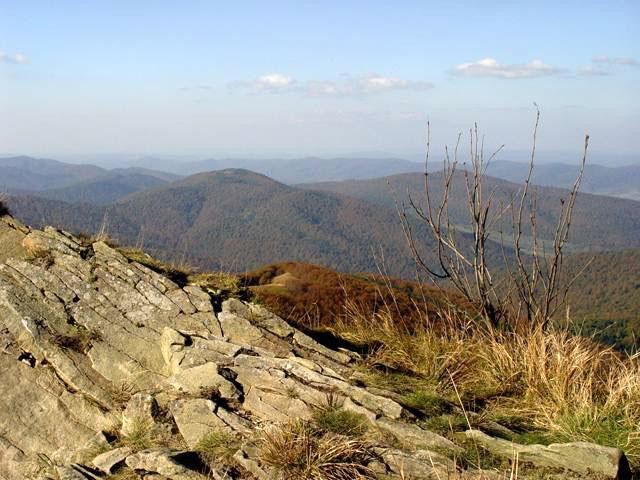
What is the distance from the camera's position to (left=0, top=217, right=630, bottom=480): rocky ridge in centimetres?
496

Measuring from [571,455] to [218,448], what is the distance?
10.8ft

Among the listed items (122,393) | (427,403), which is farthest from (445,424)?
(122,393)

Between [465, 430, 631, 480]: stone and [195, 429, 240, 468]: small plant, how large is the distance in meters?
2.35

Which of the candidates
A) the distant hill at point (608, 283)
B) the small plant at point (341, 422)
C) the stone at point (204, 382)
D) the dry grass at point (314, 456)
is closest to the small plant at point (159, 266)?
the stone at point (204, 382)

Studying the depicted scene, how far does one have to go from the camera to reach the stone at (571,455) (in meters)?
4.64

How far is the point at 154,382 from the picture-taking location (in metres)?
6.72

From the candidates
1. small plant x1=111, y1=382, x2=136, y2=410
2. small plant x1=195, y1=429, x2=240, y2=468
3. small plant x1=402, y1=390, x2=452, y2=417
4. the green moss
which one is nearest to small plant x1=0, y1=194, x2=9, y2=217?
small plant x1=111, y1=382, x2=136, y2=410

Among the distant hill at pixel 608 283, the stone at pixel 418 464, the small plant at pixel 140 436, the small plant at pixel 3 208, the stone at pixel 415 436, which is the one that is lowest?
the distant hill at pixel 608 283

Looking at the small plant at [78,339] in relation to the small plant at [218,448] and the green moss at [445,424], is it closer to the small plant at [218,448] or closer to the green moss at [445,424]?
the small plant at [218,448]

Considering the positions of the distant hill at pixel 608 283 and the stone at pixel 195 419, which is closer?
the stone at pixel 195 419

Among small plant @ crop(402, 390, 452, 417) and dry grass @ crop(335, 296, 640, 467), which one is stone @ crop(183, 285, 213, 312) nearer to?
dry grass @ crop(335, 296, 640, 467)

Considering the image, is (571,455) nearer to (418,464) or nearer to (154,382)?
(418,464)

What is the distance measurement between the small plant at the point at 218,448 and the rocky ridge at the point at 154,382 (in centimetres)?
3

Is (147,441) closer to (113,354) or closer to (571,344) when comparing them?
(113,354)
